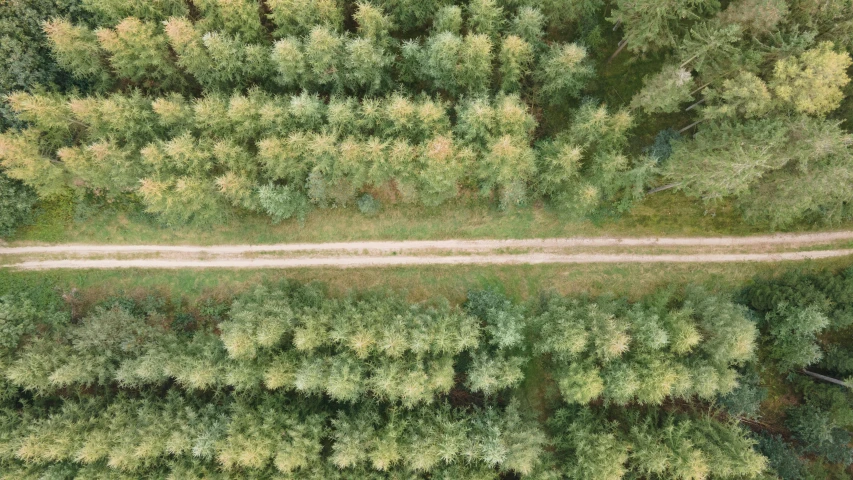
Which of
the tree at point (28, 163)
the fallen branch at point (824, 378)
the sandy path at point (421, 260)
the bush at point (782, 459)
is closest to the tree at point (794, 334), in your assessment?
the fallen branch at point (824, 378)

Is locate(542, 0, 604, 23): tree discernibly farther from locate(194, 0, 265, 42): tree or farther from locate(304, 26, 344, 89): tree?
locate(194, 0, 265, 42): tree

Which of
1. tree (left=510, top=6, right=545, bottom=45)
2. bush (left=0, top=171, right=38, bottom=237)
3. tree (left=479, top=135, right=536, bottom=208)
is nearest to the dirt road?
bush (left=0, top=171, right=38, bottom=237)

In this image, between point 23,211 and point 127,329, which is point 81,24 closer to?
point 23,211

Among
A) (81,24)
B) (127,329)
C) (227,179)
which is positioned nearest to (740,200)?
(227,179)

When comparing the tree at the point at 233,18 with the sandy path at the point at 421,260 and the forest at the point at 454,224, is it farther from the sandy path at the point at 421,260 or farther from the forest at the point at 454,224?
the sandy path at the point at 421,260

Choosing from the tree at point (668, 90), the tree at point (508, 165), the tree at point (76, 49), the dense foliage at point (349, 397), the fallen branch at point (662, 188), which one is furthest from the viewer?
the fallen branch at point (662, 188)
